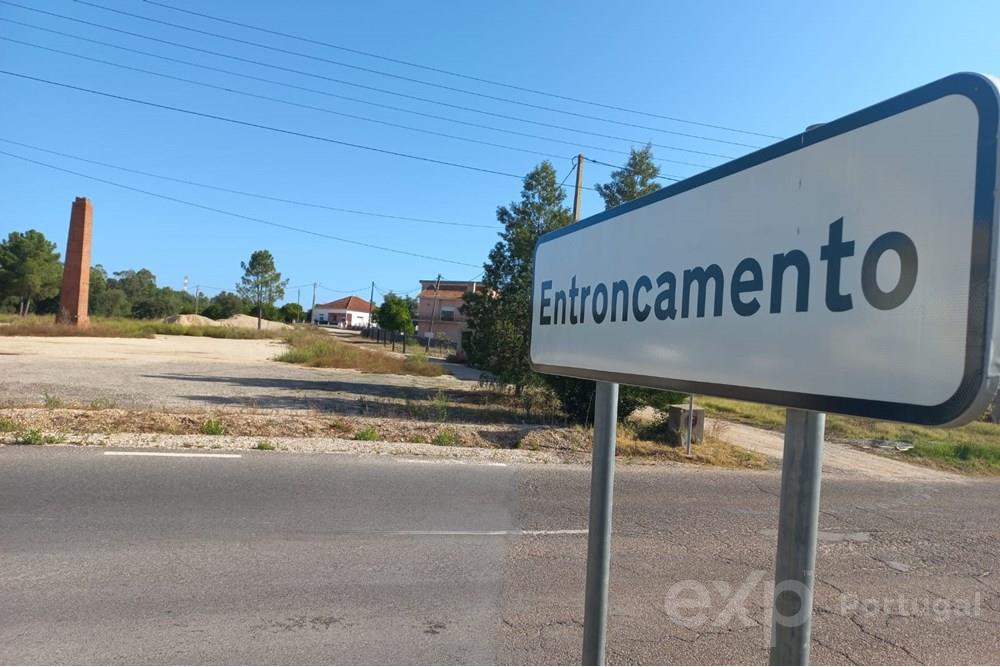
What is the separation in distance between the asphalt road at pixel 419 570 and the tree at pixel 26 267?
7003 cm

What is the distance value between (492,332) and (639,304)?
15103 millimetres

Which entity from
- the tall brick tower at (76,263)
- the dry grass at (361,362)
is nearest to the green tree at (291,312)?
the tall brick tower at (76,263)

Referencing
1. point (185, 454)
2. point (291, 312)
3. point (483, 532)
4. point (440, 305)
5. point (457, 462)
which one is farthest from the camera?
point (291, 312)

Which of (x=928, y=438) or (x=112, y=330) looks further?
(x=112, y=330)

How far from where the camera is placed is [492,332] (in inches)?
653

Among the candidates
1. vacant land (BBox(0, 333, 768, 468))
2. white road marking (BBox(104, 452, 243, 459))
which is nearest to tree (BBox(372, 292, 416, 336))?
vacant land (BBox(0, 333, 768, 468))

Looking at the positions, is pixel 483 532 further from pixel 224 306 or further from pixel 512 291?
pixel 224 306

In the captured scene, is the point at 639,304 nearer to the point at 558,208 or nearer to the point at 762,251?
the point at 762,251

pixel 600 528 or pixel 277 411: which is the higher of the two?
pixel 600 528

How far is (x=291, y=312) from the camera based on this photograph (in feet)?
352

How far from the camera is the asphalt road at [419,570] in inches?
140

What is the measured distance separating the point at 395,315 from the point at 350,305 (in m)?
77.8

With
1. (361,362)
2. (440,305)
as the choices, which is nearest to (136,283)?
(440,305)

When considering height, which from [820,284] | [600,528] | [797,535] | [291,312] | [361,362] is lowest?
[361,362]
